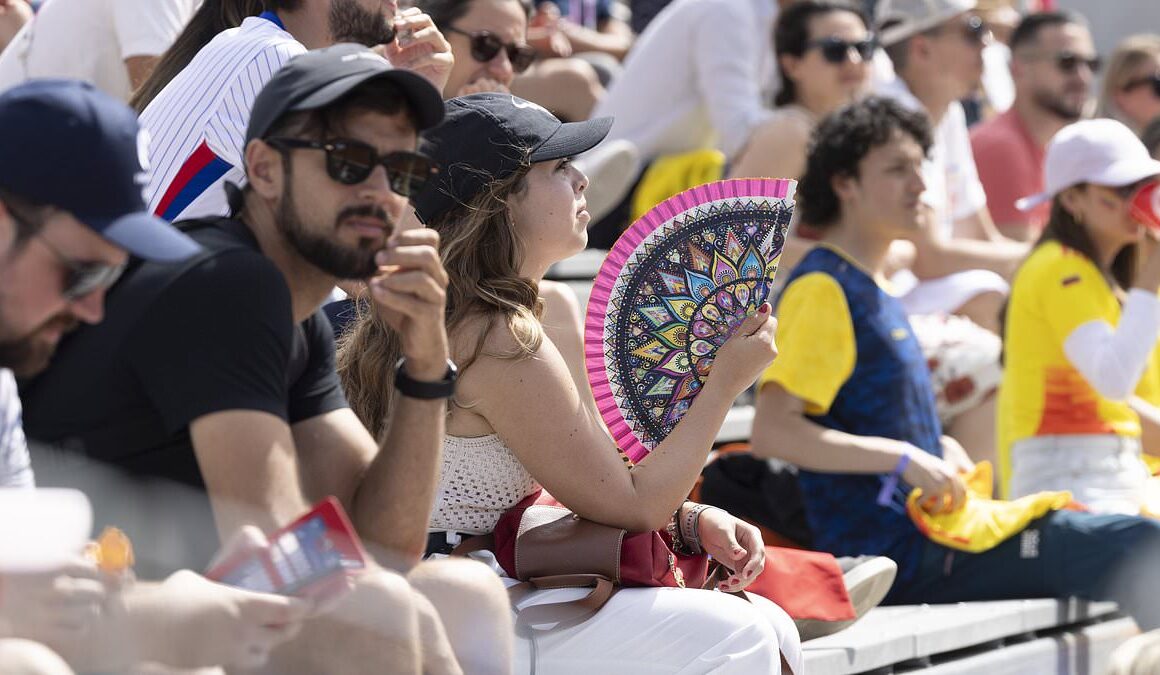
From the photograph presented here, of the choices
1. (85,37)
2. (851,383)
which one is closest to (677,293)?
(851,383)

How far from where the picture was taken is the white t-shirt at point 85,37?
4.00 metres

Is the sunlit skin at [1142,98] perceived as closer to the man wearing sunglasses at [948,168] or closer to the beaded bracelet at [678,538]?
the man wearing sunglasses at [948,168]

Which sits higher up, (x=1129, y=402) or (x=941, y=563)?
(x=1129, y=402)

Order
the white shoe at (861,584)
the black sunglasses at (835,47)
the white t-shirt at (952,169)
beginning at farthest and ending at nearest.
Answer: the white t-shirt at (952,169)
the black sunglasses at (835,47)
the white shoe at (861,584)

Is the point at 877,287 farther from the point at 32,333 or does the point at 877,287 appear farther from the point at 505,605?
the point at 32,333

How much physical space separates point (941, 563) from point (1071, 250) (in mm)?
1134

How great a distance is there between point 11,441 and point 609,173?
3773 mm

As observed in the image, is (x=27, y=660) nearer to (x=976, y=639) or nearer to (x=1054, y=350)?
(x=976, y=639)

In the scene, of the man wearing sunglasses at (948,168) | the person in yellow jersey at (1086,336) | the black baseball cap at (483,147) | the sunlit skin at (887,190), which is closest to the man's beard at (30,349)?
the black baseball cap at (483,147)

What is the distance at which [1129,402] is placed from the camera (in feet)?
16.4

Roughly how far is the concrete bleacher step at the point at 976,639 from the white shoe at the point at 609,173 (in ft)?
6.60

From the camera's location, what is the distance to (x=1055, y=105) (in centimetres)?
692

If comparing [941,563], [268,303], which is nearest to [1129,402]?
[941,563]

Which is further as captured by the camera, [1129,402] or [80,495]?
[1129,402]
